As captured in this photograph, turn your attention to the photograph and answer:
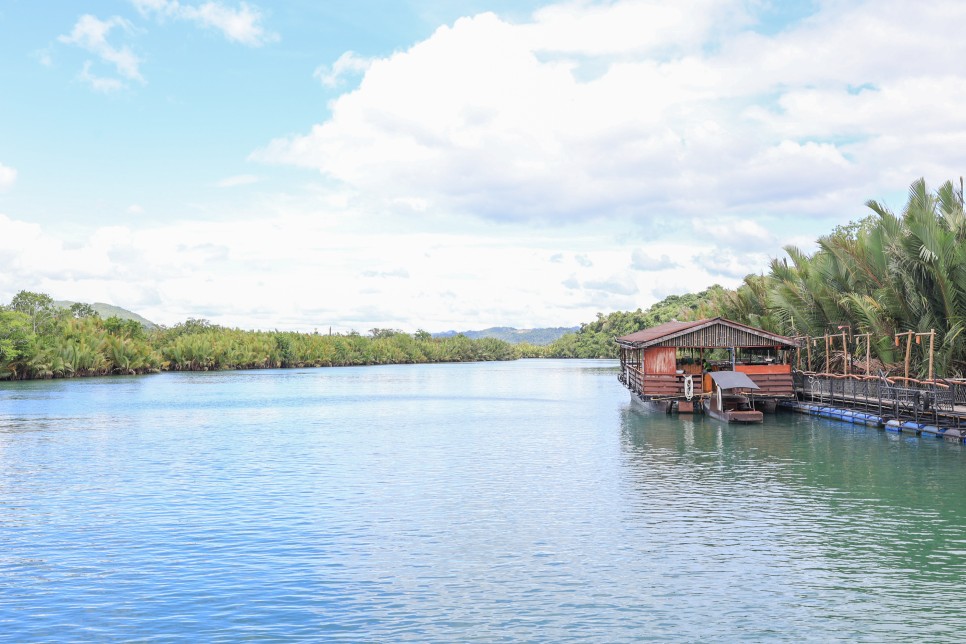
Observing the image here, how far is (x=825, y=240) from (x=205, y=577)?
3573cm

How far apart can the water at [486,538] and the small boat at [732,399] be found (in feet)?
10.2

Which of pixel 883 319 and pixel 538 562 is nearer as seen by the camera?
pixel 538 562

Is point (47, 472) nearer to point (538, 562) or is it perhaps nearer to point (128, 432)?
point (128, 432)

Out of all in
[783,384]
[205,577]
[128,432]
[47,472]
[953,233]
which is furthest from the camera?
[783,384]

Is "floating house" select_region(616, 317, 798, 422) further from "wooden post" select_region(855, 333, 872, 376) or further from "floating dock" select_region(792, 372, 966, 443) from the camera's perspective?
"wooden post" select_region(855, 333, 872, 376)

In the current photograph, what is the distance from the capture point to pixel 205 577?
41.9 feet

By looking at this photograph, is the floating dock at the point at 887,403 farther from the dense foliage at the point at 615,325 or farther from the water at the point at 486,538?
the dense foliage at the point at 615,325

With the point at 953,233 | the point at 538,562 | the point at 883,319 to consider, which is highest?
the point at 953,233

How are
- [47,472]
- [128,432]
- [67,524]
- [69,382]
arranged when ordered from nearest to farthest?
[67,524] → [47,472] → [128,432] → [69,382]

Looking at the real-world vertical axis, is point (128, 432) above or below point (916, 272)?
below

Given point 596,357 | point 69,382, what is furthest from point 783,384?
point 596,357

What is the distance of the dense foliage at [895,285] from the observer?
30297mm

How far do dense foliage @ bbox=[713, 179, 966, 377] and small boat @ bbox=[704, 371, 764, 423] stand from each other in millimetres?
5974

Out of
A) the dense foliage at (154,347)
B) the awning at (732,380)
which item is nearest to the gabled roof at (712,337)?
the awning at (732,380)
